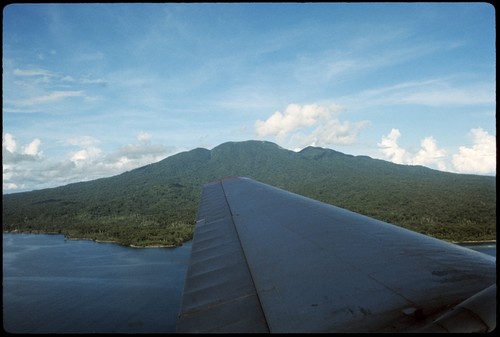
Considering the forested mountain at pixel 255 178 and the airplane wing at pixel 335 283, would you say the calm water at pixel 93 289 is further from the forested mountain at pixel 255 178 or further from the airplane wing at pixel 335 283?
the airplane wing at pixel 335 283

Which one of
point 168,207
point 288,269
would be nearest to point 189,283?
point 288,269

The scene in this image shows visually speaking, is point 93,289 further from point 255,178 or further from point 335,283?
point 255,178

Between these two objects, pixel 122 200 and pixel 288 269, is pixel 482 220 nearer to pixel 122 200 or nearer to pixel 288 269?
pixel 288 269

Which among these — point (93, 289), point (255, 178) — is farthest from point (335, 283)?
point (255, 178)

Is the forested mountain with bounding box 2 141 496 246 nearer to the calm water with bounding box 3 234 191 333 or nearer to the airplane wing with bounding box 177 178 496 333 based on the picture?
the calm water with bounding box 3 234 191 333

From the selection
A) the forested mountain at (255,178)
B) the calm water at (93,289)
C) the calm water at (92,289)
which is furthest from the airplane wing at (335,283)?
the forested mountain at (255,178)
